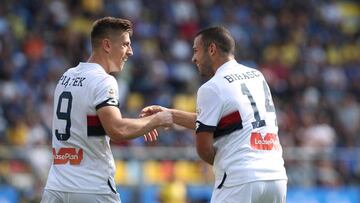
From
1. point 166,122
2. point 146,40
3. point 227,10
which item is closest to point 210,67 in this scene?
point 166,122

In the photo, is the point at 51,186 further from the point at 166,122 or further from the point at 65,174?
the point at 166,122

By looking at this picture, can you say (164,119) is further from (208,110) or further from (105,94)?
(105,94)

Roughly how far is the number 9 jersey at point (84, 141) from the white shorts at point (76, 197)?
0.03 m

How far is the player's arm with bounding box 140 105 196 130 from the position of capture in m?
8.63

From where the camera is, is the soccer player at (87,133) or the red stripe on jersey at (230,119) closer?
the soccer player at (87,133)

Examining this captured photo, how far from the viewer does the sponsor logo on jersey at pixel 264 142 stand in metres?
8.05

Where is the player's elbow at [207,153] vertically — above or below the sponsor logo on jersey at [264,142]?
below

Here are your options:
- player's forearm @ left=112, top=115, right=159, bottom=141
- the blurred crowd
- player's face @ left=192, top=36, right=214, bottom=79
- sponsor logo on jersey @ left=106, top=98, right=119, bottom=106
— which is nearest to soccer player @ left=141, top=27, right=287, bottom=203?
player's face @ left=192, top=36, right=214, bottom=79

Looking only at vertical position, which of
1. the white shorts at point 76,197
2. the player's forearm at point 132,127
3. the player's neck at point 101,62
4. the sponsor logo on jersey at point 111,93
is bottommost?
the white shorts at point 76,197

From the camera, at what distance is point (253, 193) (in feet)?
25.9

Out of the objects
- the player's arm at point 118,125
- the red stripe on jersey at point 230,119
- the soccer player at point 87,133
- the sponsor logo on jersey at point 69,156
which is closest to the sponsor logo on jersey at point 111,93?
the soccer player at point 87,133

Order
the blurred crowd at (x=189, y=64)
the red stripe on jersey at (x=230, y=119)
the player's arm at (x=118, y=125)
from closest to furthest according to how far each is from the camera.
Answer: the player's arm at (x=118, y=125), the red stripe on jersey at (x=230, y=119), the blurred crowd at (x=189, y=64)

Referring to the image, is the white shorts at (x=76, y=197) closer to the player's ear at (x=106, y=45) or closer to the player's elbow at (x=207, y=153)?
the player's elbow at (x=207, y=153)

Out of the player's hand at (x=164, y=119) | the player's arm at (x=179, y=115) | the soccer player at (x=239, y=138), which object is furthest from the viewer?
the player's arm at (x=179, y=115)
